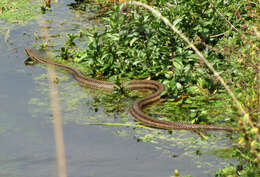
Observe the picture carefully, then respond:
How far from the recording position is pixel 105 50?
898 cm

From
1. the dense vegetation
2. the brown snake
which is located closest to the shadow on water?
the brown snake

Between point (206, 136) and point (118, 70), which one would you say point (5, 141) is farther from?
point (118, 70)

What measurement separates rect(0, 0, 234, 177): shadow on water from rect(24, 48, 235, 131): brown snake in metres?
0.16

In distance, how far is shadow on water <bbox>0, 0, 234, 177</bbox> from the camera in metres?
5.46

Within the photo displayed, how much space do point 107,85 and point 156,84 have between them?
95cm

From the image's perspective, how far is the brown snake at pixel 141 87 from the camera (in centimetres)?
683

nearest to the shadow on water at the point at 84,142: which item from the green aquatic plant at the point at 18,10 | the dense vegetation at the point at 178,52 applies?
the dense vegetation at the point at 178,52

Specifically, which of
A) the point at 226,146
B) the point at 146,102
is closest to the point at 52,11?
the point at 146,102

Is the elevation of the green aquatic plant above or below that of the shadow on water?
above

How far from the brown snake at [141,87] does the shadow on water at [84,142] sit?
0.16 meters

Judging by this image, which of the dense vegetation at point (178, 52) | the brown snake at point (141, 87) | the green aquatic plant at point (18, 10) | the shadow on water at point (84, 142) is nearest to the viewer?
the shadow on water at point (84, 142)

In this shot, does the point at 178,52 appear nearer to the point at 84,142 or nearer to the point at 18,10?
the point at 84,142

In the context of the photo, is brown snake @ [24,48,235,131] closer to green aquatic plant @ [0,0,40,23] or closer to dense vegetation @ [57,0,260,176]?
dense vegetation @ [57,0,260,176]

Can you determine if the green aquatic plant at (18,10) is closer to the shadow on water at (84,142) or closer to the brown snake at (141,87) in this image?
the brown snake at (141,87)
